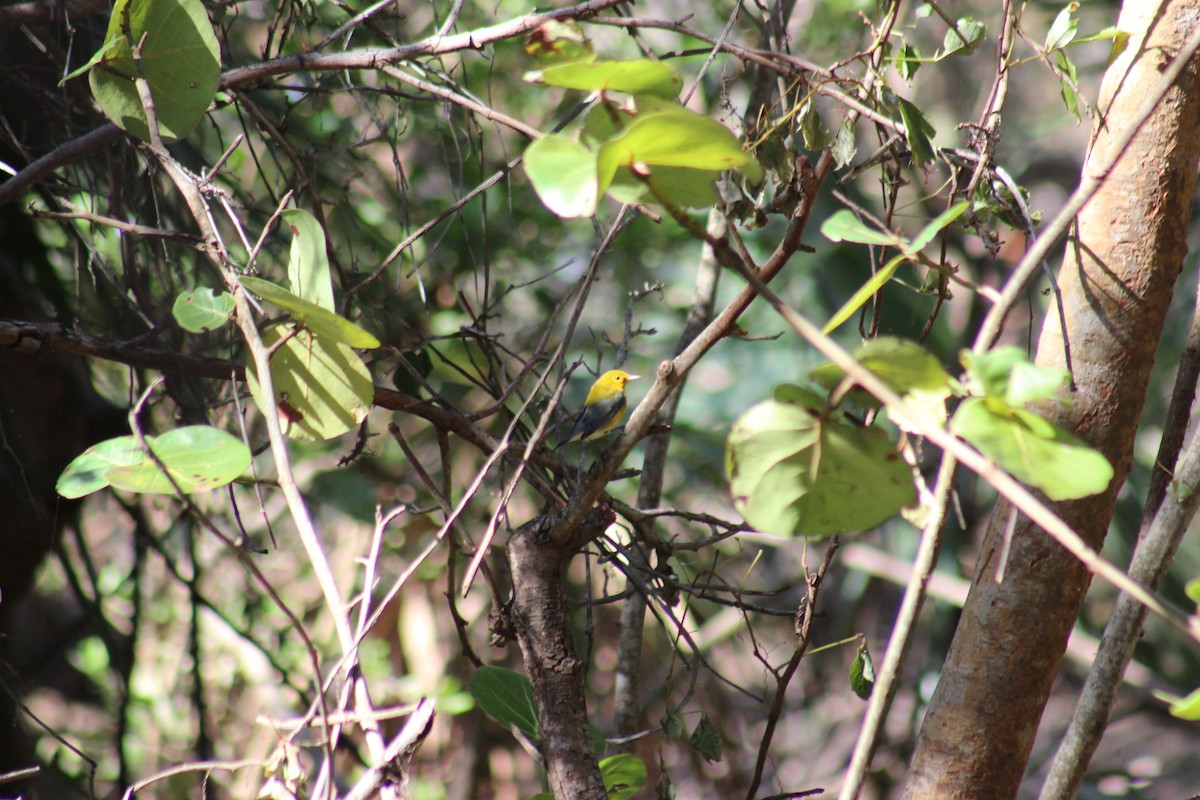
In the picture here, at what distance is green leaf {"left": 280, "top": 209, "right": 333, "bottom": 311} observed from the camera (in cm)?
94

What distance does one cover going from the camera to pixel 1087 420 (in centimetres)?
107

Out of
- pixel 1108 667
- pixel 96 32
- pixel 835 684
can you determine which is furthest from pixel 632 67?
pixel 835 684

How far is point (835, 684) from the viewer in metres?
4.00

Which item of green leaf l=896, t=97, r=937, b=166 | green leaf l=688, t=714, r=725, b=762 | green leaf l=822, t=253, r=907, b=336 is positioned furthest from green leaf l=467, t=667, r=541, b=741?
green leaf l=896, t=97, r=937, b=166

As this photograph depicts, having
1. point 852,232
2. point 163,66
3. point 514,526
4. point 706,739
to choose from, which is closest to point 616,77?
point 852,232

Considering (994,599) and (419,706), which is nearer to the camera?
(419,706)

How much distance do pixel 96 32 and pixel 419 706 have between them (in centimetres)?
151

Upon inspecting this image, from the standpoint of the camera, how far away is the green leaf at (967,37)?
1.20 metres

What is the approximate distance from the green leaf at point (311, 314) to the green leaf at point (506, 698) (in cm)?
52

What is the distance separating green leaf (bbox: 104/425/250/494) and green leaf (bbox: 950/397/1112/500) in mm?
641

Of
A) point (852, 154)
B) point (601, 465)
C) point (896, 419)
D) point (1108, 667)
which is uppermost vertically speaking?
point (852, 154)

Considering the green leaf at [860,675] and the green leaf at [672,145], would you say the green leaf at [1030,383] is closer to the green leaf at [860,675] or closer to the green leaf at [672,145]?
the green leaf at [672,145]

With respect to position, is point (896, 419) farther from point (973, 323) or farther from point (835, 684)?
point (835, 684)

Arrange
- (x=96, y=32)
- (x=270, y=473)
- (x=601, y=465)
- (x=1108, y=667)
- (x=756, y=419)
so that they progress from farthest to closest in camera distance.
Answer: (x=270, y=473) → (x=96, y=32) → (x=1108, y=667) → (x=601, y=465) → (x=756, y=419)
